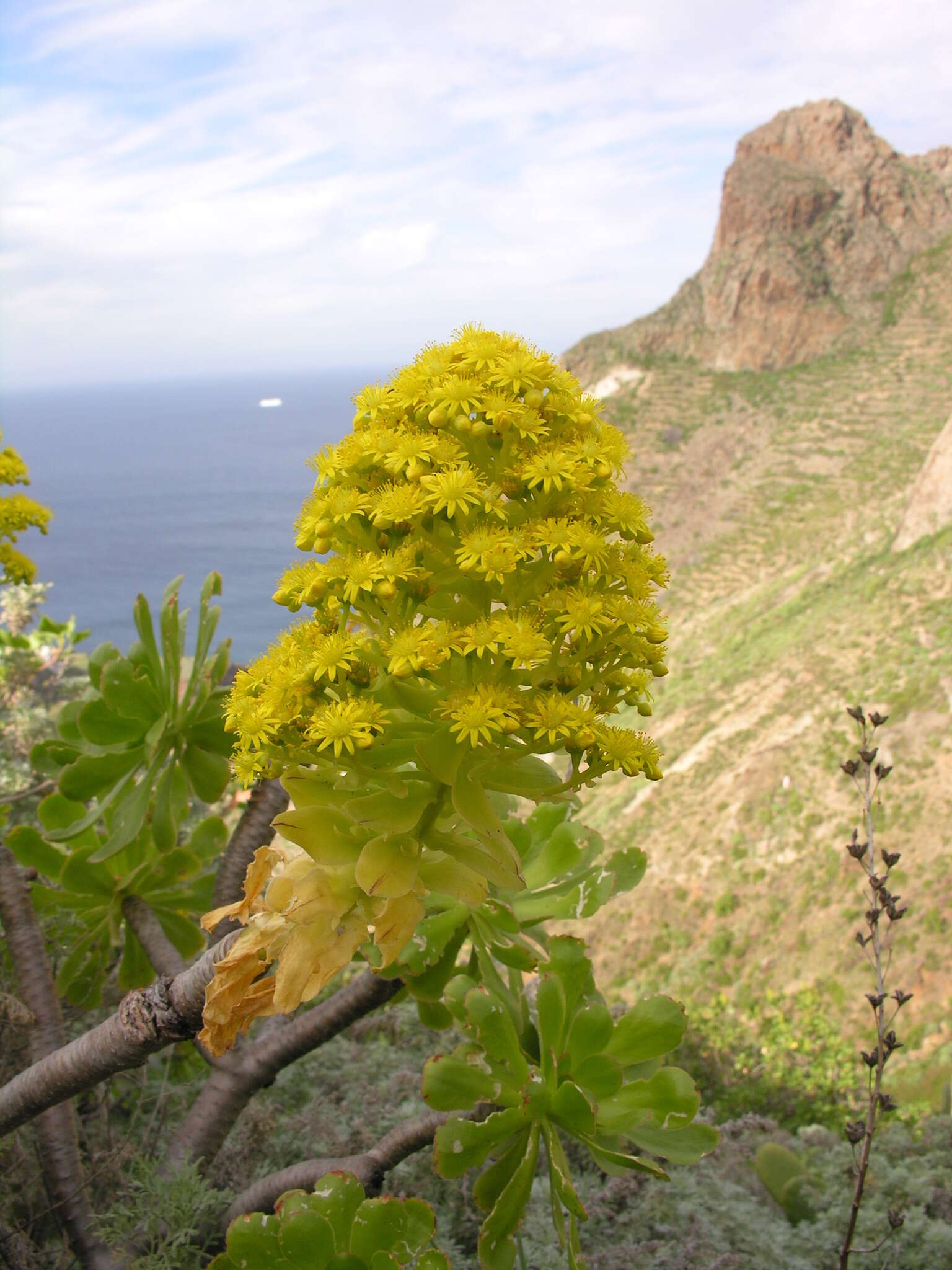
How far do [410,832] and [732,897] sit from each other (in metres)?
18.7

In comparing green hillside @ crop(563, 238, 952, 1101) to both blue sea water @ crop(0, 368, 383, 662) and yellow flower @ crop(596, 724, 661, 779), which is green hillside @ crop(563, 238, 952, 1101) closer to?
yellow flower @ crop(596, 724, 661, 779)

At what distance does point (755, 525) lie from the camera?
161 feet

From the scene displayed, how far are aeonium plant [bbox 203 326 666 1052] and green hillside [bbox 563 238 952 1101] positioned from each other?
0.31 metres

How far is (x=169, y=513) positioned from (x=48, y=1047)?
9277cm

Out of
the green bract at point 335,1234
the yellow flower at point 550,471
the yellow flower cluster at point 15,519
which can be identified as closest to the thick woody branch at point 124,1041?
the green bract at point 335,1234

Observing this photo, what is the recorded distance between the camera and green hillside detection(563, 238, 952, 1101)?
14.6m

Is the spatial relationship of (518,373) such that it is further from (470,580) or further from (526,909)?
(526,909)

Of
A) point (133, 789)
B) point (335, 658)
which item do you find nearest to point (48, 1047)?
point (133, 789)

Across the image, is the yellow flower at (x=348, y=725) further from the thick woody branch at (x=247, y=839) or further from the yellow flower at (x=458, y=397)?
the thick woody branch at (x=247, y=839)

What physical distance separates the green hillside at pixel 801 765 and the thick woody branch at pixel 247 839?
196cm

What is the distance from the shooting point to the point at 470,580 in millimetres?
1879

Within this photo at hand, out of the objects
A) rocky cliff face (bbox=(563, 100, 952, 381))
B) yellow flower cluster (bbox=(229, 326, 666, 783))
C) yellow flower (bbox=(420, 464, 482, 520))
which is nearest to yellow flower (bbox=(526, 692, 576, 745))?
yellow flower cluster (bbox=(229, 326, 666, 783))

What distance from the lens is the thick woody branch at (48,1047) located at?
2.71 meters

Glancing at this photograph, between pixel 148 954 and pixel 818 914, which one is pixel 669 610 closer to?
pixel 818 914
